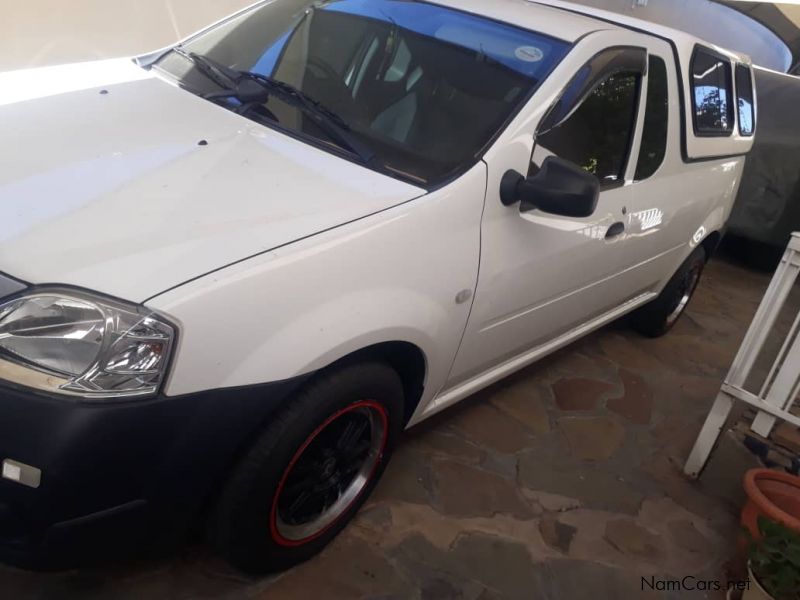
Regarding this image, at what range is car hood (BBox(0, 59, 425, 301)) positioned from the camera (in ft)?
5.71

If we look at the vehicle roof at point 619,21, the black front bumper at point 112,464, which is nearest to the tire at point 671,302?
the vehicle roof at point 619,21

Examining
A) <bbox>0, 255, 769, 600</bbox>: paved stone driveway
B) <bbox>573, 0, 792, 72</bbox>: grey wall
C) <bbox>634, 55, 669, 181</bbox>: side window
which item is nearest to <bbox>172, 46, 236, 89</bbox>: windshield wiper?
<bbox>0, 255, 769, 600</bbox>: paved stone driveway

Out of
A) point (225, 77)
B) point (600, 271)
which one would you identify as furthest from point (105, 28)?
point (600, 271)

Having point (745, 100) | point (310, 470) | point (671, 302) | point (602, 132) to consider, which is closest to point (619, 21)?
point (602, 132)

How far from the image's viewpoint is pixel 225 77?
2.75 meters

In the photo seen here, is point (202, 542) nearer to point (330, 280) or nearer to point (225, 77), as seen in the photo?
point (330, 280)

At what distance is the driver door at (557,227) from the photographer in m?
2.53

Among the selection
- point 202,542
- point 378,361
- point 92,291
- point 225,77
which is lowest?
point 202,542

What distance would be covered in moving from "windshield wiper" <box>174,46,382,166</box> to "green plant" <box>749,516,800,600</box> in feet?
5.92

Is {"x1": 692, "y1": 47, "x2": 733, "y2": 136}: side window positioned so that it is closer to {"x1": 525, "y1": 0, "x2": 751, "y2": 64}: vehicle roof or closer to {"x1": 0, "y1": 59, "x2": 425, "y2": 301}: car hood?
{"x1": 525, "y1": 0, "x2": 751, "y2": 64}: vehicle roof

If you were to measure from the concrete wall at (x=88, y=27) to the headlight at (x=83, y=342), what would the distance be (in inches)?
178

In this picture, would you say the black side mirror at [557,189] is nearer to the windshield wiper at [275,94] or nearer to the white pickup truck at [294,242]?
the white pickup truck at [294,242]

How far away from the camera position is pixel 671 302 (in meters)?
4.49

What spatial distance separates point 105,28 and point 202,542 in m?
4.89
